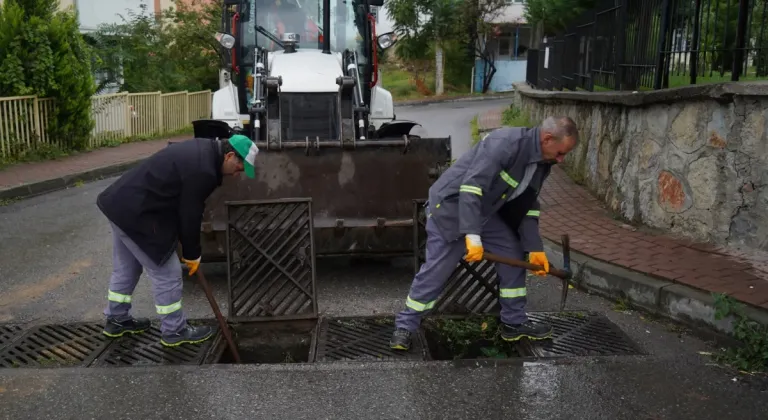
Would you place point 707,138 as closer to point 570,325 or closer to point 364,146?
point 570,325

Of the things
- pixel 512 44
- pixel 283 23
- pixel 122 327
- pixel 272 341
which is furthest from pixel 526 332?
pixel 512 44

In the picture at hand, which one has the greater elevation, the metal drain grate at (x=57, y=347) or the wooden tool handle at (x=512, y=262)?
the wooden tool handle at (x=512, y=262)

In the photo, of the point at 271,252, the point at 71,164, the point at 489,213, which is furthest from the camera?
the point at 71,164

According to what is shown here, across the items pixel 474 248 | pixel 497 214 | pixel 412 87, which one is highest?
pixel 412 87

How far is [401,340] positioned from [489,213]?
99 cm

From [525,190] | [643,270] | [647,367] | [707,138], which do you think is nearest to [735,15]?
[707,138]

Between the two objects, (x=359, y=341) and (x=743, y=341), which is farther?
(x=359, y=341)

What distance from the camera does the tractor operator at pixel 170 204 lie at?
4.19 meters

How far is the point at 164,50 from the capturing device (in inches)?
749

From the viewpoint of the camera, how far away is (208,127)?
7.02 m

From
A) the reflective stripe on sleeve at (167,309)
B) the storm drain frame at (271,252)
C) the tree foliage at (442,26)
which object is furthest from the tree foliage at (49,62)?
the tree foliage at (442,26)

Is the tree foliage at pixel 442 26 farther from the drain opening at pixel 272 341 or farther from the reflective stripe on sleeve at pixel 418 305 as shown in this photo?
the reflective stripe on sleeve at pixel 418 305

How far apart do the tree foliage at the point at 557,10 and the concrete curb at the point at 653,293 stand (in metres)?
5.46

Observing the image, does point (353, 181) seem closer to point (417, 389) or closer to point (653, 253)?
point (417, 389)
